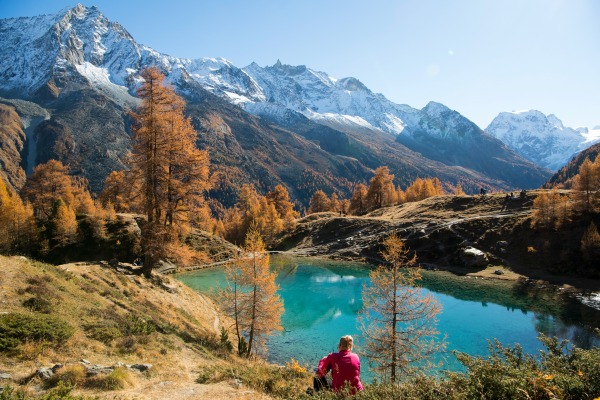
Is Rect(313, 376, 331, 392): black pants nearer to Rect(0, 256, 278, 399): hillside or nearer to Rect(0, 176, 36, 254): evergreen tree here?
Rect(0, 256, 278, 399): hillside

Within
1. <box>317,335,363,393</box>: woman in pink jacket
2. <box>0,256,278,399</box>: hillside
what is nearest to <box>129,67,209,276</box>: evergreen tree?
<box>0,256,278,399</box>: hillside

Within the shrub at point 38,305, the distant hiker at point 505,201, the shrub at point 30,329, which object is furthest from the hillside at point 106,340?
the distant hiker at point 505,201

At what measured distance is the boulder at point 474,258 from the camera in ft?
236

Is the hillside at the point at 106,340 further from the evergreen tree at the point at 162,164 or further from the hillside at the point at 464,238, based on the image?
the hillside at the point at 464,238

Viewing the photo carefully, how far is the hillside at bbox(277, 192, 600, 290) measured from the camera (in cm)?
6638

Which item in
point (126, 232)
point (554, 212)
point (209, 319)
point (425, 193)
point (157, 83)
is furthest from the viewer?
point (425, 193)

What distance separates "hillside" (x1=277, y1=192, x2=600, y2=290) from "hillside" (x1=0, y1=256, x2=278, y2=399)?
196ft

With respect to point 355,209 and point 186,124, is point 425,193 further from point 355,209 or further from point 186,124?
point 186,124

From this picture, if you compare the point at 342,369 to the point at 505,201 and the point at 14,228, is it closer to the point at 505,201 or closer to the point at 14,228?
the point at 14,228

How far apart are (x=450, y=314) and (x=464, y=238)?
39.1 m

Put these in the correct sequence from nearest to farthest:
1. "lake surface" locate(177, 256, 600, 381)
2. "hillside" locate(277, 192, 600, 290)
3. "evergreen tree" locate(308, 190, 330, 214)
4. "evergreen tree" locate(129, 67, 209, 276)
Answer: "evergreen tree" locate(129, 67, 209, 276)
"lake surface" locate(177, 256, 600, 381)
"hillside" locate(277, 192, 600, 290)
"evergreen tree" locate(308, 190, 330, 214)

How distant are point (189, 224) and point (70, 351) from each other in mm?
15441

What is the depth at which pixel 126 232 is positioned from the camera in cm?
5491

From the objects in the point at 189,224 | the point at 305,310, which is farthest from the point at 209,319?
the point at 305,310
